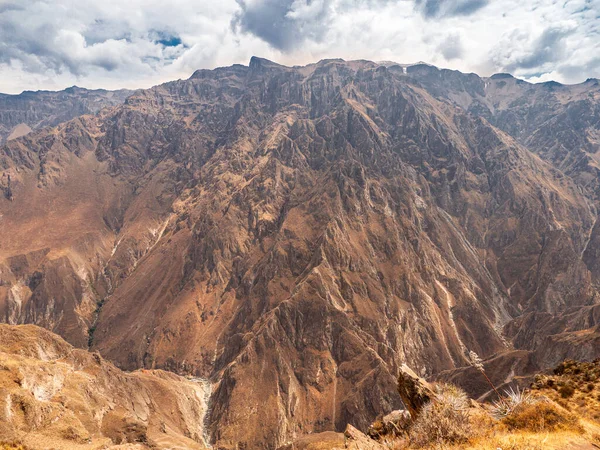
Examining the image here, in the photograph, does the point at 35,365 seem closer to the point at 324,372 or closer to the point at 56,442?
the point at 56,442

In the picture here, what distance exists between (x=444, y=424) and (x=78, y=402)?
5687 cm

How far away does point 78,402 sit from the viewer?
53.7m

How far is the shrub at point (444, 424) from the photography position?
60.4ft

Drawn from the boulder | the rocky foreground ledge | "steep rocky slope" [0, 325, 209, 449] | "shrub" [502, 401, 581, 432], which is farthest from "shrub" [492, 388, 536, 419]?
"steep rocky slope" [0, 325, 209, 449]

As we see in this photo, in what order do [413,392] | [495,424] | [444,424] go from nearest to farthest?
[444,424]
[495,424]
[413,392]

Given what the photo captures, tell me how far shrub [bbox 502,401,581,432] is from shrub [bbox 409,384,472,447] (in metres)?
2.64

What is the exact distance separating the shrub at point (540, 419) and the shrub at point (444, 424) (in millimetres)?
2644

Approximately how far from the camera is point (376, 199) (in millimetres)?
194000

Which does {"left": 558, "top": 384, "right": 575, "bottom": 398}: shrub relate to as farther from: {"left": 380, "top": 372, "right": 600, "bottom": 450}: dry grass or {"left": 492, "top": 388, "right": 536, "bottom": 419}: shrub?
{"left": 492, "top": 388, "right": 536, "bottom": 419}: shrub

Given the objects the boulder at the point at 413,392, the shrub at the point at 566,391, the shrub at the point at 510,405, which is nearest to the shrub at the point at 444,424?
the shrub at the point at 510,405

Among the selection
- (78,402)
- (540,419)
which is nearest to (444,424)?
(540,419)

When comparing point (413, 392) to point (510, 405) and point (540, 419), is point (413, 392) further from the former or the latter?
point (540, 419)

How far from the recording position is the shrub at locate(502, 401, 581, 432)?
19000 millimetres

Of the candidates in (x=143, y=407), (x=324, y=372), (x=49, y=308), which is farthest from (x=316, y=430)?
(x=49, y=308)
